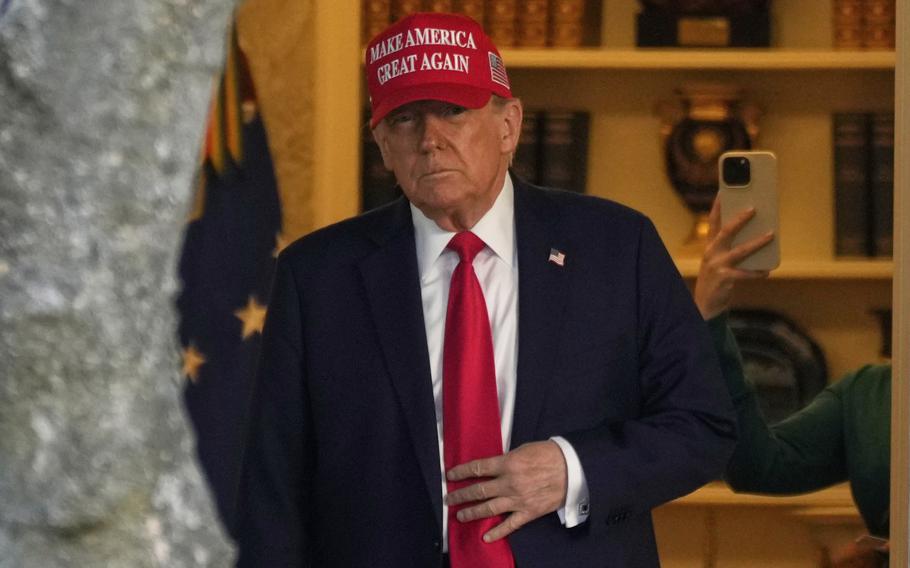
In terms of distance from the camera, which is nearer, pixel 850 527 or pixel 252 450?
pixel 252 450

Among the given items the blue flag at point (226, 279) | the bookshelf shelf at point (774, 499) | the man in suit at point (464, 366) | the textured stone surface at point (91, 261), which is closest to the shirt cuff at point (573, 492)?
the man in suit at point (464, 366)

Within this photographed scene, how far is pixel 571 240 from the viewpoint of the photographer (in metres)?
1.98

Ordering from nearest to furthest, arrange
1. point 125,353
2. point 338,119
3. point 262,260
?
point 125,353 < point 262,260 < point 338,119

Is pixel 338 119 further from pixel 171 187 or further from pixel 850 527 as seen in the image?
pixel 171 187

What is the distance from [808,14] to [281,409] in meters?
1.94

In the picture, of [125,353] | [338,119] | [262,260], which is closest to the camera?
[125,353]

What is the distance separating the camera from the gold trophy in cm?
341

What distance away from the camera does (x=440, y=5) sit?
3.37m

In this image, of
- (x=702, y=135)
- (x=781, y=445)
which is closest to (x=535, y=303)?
(x=781, y=445)

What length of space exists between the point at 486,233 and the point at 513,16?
4.93 ft

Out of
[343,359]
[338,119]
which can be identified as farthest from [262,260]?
[343,359]

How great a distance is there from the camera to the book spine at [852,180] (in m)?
3.36

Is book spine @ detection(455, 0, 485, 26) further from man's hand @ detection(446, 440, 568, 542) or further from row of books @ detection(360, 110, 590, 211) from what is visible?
man's hand @ detection(446, 440, 568, 542)

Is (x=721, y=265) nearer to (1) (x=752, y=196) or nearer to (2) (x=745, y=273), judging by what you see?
(2) (x=745, y=273)
